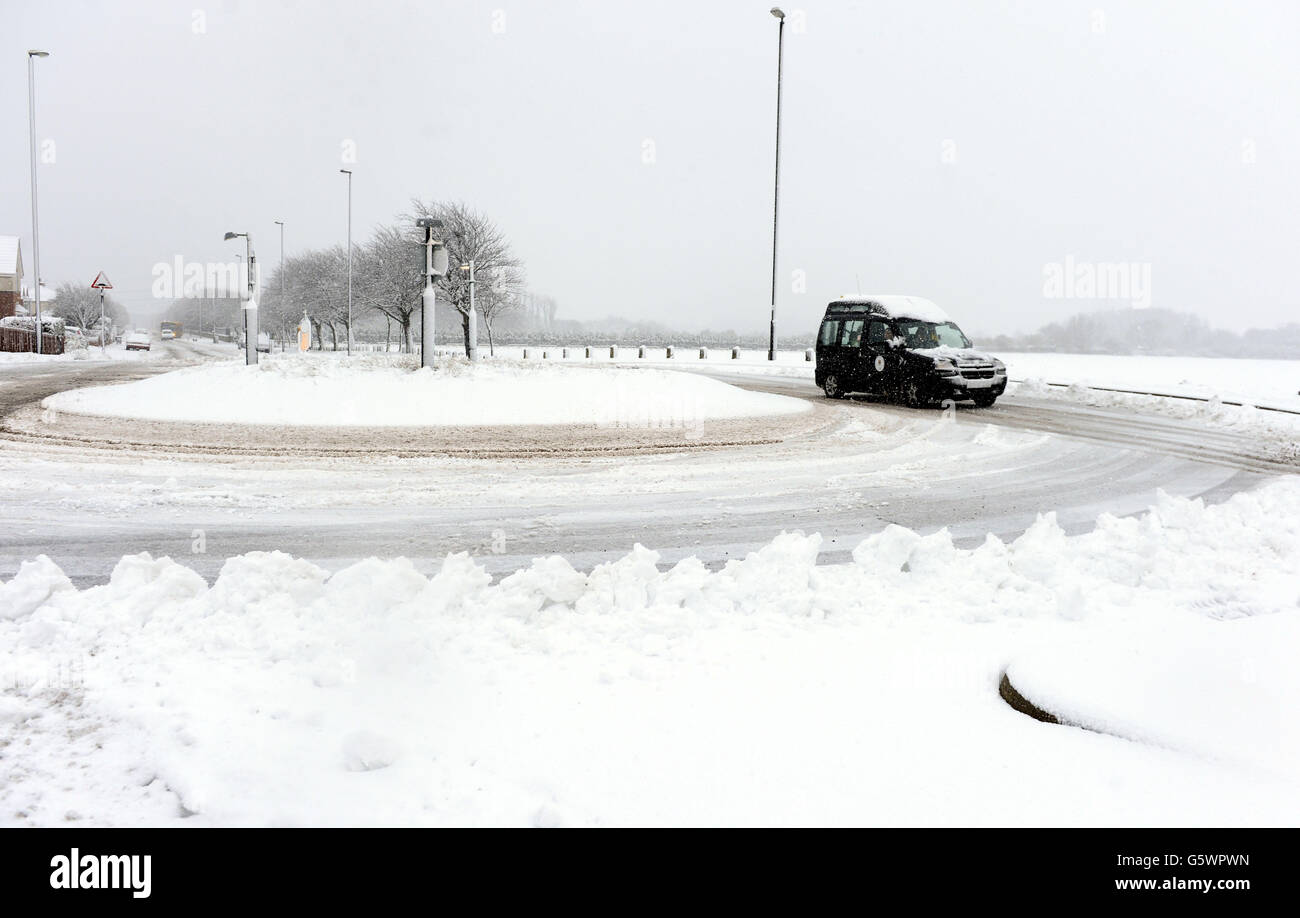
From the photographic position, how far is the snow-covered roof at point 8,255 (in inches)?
2761

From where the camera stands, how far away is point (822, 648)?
4.30m

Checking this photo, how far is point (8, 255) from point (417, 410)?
7665 cm

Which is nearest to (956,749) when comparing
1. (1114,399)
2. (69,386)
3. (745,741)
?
(745,741)

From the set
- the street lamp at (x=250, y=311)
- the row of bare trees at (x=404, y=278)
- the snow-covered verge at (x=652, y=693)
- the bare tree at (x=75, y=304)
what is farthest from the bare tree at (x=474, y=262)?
the bare tree at (x=75, y=304)

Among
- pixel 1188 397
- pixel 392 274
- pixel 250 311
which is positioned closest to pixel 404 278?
pixel 392 274

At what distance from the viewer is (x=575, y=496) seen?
8.45 meters

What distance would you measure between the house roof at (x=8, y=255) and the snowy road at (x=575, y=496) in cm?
7423

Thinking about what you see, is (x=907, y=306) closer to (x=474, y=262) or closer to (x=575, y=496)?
(x=575, y=496)

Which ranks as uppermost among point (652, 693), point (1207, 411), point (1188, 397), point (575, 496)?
Answer: point (1188, 397)

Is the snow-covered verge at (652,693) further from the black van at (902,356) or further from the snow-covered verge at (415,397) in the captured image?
the black van at (902,356)

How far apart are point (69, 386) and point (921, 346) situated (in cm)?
1924

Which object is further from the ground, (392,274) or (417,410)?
(392,274)
